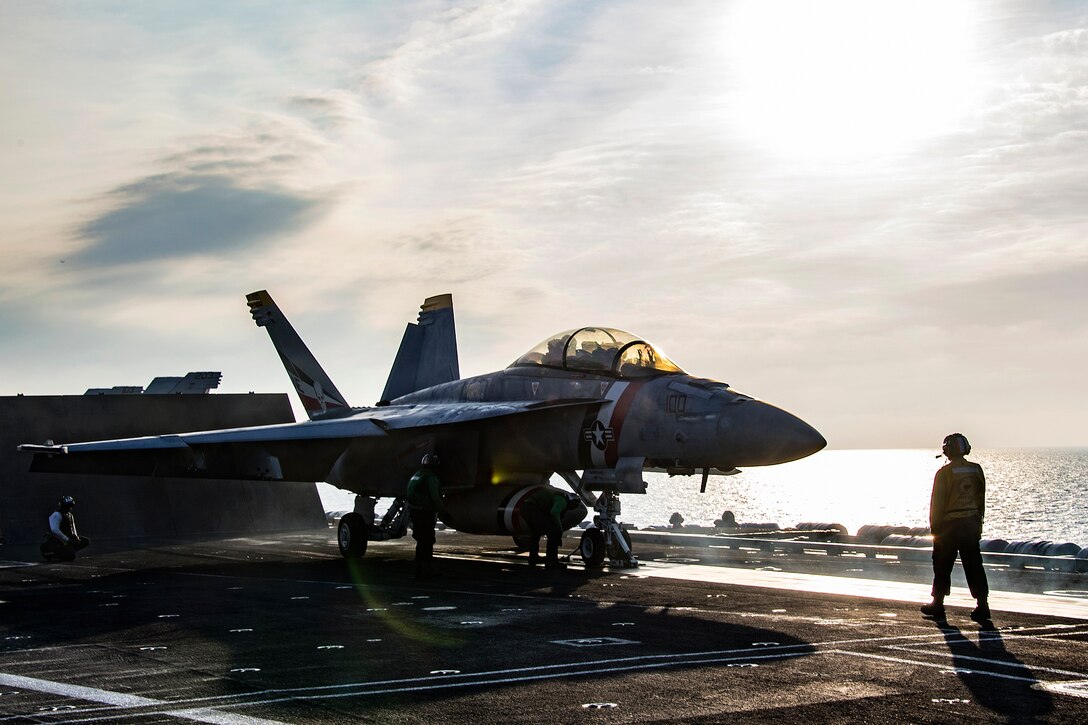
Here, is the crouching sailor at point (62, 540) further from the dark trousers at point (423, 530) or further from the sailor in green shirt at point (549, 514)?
the sailor in green shirt at point (549, 514)

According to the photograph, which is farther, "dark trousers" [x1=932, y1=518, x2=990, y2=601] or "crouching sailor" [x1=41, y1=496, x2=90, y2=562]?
"crouching sailor" [x1=41, y1=496, x2=90, y2=562]

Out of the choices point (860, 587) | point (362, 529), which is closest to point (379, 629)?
point (860, 587)

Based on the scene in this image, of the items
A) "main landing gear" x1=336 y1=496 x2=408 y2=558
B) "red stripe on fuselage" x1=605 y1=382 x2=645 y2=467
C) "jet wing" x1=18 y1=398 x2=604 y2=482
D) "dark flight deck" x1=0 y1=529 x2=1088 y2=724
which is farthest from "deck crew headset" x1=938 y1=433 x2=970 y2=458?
"main landing gear" x1=336 y1=496 x2=408 y2=558

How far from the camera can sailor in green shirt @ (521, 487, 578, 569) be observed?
18.7m

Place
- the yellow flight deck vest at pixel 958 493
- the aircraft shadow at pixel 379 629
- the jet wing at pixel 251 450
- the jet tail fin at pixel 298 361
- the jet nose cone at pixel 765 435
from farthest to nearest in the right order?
the jet tail fin at pixel 298 361 → the jet wing at pixel 251 450 → the jet nose cone at pixel 765 435 → the yellow flight deck vest at pixel 958 493 → the aircraft shadow at pixel 379 629

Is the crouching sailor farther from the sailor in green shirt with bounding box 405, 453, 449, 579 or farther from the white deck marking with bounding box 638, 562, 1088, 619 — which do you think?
the white deck marking with bounding box 638, 562, 1088, 619

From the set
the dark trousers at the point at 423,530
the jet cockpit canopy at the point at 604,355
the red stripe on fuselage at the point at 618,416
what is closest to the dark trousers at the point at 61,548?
the dark trousers at the point at 423,530

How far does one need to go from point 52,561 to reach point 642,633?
16.3m

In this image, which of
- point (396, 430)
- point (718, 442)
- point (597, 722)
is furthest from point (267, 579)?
point (597, 722)

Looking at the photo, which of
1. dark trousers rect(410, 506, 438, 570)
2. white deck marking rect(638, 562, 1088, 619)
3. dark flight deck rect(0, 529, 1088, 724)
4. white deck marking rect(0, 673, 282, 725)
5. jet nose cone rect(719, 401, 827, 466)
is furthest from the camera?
dark trousers rect(410, 506, 438, 570)

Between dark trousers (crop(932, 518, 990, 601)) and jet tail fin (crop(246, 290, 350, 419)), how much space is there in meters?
16.4

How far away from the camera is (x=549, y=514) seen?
1867 cm

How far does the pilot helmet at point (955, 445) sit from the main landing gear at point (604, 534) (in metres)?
6.40

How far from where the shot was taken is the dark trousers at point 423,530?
17.4m
